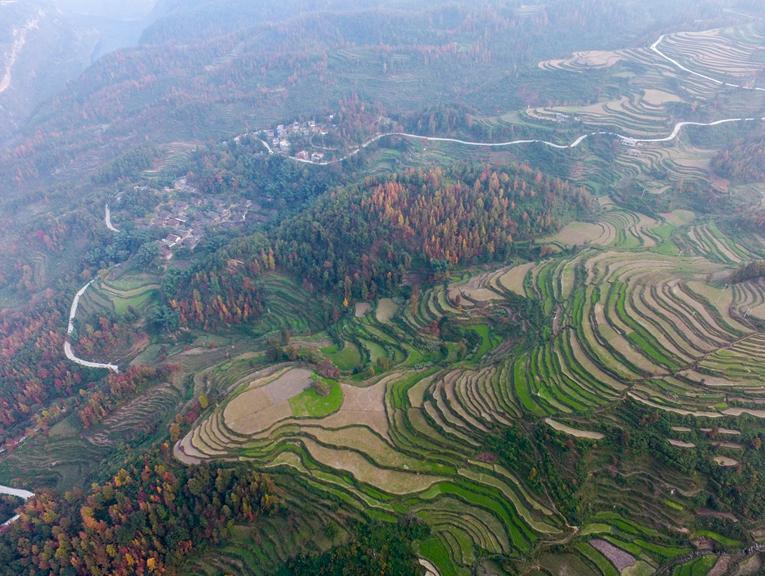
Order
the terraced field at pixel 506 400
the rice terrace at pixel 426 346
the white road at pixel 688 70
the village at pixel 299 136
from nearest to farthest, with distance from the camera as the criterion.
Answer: the terraced field at pixel 506 400, the rice terrace at pixel 426 346, the white road at pixel 688 70, the village at pixel 299 136

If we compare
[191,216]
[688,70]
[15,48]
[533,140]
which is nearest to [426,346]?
[191,216]

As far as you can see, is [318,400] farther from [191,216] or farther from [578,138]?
[578,138]

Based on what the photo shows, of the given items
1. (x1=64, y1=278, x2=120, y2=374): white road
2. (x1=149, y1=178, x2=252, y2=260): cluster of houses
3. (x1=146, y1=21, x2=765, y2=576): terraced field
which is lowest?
(x1=64, y1=278, x2=120, y2=374): white road

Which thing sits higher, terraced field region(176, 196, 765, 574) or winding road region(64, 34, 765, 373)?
winding road region(64, 34, 765, 373)

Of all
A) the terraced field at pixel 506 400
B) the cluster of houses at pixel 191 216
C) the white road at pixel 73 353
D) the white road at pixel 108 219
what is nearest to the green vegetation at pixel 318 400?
the terraced field at pixel 506 400

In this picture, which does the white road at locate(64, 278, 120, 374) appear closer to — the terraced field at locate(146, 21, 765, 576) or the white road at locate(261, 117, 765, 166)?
the terraced field at locate(146, 21, 765, 576)

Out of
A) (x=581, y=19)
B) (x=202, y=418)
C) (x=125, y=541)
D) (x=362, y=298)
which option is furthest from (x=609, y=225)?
(x=581, y=19)

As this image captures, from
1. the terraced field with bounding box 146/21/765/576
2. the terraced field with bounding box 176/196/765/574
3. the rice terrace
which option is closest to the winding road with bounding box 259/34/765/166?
the rice terrace

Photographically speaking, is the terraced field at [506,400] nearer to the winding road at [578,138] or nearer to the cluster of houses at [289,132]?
the winding road at [578,138]
